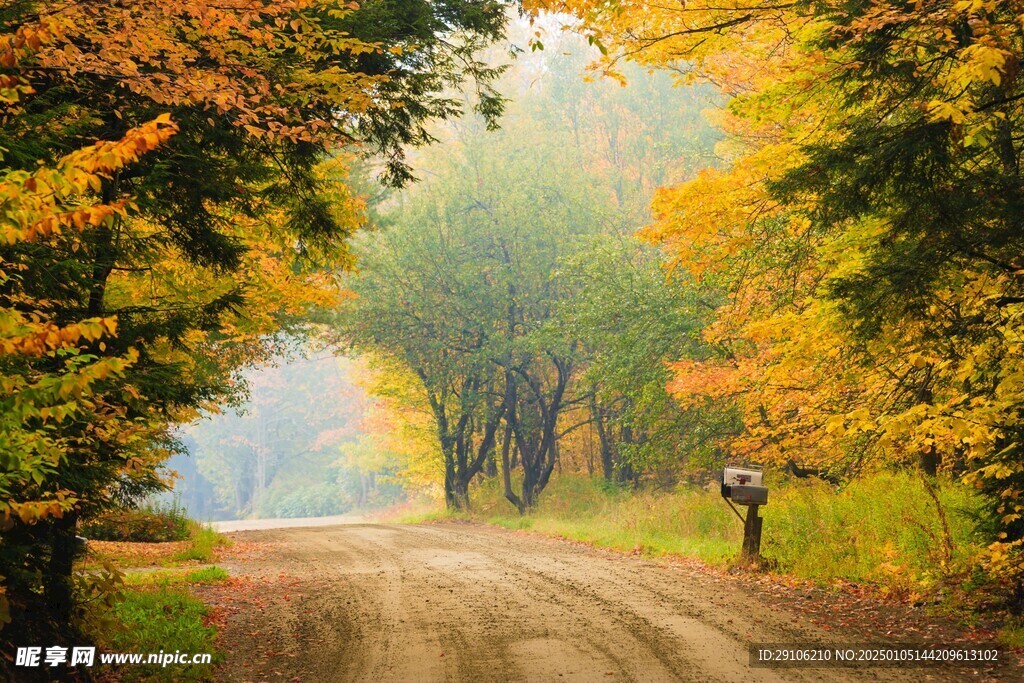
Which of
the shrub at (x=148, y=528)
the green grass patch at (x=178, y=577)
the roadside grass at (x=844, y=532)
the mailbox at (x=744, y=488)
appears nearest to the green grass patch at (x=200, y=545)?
the shrub at (x=148, y=528)

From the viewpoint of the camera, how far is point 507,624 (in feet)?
29.9

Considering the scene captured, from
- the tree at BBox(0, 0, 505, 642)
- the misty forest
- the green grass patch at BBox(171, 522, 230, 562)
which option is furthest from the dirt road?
the tree at BBox(0, 0, 505, 642)

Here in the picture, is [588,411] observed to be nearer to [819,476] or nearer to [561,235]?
[561,235]

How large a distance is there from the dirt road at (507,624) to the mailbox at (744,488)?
1.23m

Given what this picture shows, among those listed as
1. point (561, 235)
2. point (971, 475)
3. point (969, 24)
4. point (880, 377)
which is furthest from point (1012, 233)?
point (561, 235)

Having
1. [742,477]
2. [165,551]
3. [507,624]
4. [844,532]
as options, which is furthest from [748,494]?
[165,551]

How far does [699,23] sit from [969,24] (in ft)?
8.78

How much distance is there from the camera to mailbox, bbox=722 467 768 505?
1255 cm

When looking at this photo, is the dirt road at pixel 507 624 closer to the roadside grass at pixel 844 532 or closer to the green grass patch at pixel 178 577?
the green grass patch at pixel 178 577

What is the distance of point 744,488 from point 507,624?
4.96 m

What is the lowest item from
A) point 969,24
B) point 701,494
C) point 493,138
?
point 701,494

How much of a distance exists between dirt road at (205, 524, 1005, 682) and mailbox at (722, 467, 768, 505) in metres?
1.23

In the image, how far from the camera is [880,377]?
1278 cm

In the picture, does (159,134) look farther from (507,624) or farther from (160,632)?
(507,624)
